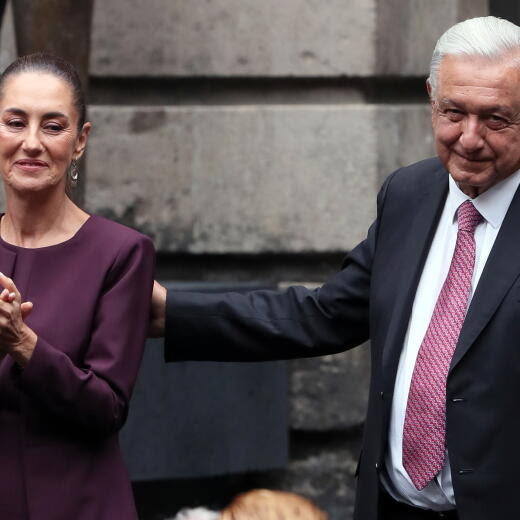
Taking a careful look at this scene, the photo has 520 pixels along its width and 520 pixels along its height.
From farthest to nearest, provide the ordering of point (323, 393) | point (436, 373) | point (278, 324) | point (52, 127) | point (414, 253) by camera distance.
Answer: point (323, 393) < point (278, 324) < point (414, 253) < point (436, 373) < point (52, 127)

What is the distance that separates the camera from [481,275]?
118 inches

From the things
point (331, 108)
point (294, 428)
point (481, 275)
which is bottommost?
point (294, 428)

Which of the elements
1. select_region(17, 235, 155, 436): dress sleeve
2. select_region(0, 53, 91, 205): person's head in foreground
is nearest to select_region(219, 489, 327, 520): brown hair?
select_region(17, 235, 155, 436): dress sleeve

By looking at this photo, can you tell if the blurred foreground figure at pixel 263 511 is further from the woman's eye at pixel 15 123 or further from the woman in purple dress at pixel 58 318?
the woman's eye at pixel 15 123

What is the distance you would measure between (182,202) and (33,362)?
2.79m

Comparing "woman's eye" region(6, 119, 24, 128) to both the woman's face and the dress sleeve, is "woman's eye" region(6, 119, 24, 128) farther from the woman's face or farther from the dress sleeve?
the dress sleeve

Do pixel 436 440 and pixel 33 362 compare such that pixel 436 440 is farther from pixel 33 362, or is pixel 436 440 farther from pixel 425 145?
pixel 425 145

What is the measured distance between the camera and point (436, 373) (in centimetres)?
300

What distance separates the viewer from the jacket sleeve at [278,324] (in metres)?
3.45

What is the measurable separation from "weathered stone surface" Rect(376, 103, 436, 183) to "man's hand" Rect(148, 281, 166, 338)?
2187 millimetres

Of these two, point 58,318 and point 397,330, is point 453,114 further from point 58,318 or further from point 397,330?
point 58,318

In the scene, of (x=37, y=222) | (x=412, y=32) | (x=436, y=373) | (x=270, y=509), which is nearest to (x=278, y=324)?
(x=436, y=373)

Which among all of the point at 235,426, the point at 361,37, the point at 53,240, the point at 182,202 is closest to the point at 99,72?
the point at 182,202

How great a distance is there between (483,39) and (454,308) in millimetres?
586
